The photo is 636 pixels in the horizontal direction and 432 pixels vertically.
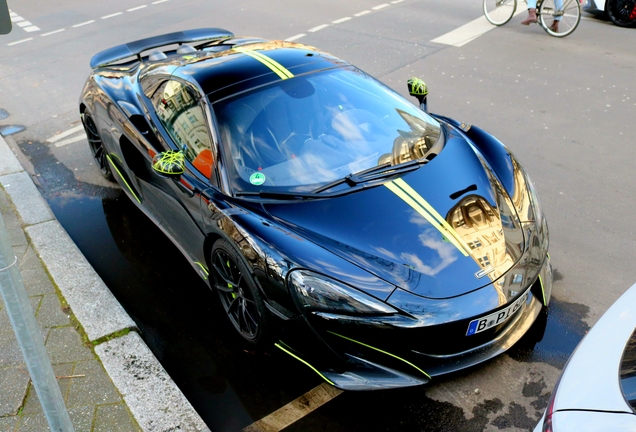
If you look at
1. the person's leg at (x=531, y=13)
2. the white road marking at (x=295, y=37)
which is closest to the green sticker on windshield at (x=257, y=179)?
the white road marking at (x=295, y=37)

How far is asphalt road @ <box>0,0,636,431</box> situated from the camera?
3373 mm

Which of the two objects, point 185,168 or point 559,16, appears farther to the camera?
Answer: point 559,16

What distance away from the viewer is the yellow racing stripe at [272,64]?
163 inches

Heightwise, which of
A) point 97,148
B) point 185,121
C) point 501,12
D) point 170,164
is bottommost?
point 501,12

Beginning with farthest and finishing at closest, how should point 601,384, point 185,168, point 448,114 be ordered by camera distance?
point 448,114 < point 185,168 < point 601,384

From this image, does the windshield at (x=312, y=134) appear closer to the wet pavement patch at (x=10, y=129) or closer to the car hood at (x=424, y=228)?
the car hood at (x=424, y=228)

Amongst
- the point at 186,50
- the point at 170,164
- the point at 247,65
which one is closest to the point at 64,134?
the point at 186,50

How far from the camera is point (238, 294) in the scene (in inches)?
143

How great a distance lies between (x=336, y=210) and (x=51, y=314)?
6.85ft

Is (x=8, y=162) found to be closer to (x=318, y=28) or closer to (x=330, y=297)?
(x=330, y=297)

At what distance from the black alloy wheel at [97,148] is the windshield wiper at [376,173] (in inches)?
115

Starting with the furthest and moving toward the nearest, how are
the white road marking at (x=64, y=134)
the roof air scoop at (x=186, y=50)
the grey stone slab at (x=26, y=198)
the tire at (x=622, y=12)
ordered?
1. the tire at (x=622, y=12)
2. the white road marking at (x=64, y=134)
3. the grey stone slab at (x=26, y=198)
4. the roof air scoop at (x=186, y=50)

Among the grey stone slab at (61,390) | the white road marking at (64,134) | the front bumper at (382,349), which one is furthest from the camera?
the white road marking at (64,134)

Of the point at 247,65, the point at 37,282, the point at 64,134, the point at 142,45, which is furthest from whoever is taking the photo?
the point at 64,134
